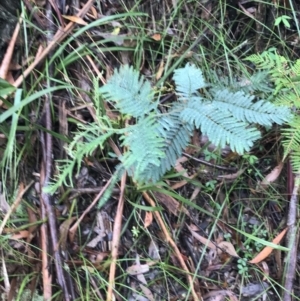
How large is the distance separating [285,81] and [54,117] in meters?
0.82

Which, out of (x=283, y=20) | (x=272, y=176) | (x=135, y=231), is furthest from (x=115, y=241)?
(x=283, y=20)

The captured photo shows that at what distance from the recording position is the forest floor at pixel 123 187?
5.30ft

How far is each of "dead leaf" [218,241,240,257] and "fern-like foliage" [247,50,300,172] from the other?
1.19 ft

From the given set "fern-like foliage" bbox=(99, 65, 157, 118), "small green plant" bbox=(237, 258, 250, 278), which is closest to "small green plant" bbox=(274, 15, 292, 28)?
"fern-like foliage" bbox=(99, 65, 157, 118)

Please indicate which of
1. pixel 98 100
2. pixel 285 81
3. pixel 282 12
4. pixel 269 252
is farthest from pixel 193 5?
pixel 269 252

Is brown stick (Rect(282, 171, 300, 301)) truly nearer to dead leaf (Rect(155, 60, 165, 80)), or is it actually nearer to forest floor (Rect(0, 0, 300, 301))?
forest floor (Rect(0, 0, 300, 301))

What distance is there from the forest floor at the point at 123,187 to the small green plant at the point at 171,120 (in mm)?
142

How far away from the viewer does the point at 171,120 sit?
150 centimetres

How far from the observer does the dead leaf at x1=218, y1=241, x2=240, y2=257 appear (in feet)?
5.66

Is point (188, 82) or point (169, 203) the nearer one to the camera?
Result: point (188, 82)

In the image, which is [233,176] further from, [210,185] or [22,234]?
[22,234]

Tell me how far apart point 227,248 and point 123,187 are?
1.46ft

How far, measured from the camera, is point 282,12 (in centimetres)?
190

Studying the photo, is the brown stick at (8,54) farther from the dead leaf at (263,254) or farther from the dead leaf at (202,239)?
the dead leaf at (263,254)
